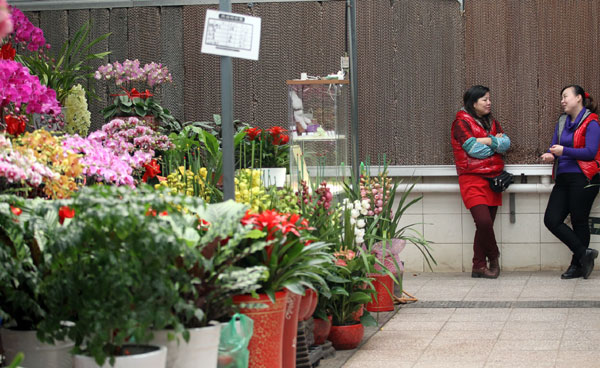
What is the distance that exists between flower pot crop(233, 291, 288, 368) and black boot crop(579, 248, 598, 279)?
4292 mm

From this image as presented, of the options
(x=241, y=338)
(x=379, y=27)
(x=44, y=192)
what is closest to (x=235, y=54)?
(x=44, y=192)

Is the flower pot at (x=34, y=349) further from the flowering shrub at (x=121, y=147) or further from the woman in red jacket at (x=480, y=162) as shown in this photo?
the woman in red jacket at (x=480, y=162)

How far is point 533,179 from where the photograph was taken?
26.0 feet

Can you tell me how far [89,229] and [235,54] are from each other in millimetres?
1305

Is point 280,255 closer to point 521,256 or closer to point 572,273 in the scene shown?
point 572,273

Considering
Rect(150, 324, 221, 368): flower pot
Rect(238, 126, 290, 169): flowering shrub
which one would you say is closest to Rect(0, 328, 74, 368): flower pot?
Rect(150, 324, 221, 368): flower pot

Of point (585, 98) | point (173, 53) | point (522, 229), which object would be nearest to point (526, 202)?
point (522, 229)

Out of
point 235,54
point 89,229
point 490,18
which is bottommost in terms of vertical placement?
point 89,229

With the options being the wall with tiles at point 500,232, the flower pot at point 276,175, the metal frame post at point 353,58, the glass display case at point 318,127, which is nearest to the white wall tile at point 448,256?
the wall with tiles at point 500,232

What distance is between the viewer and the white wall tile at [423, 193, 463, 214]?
26.4 feet

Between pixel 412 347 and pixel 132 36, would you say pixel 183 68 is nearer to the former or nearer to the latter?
pixel 132 36

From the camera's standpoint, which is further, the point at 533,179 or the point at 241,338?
the point at 533,179

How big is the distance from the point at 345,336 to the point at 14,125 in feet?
7.21

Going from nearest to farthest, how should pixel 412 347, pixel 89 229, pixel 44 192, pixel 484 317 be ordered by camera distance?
pixel 89 229 < pixel 44 192 < pixel 412 347 < pixel 484 317
